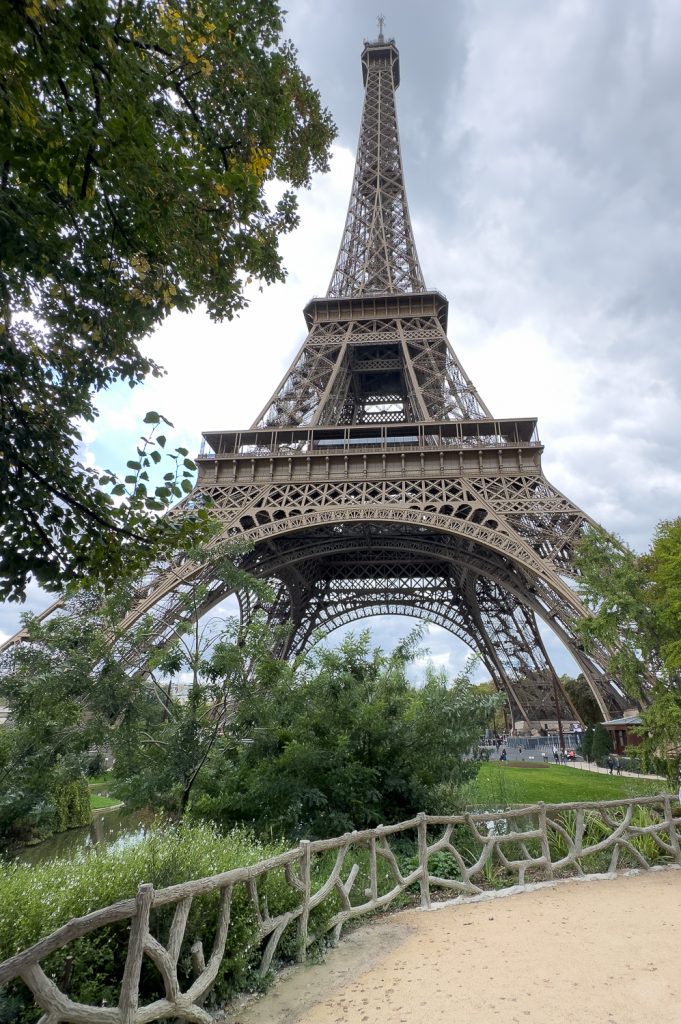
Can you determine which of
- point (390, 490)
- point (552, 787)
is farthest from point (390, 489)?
point (552, 787)

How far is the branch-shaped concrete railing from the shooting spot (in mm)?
3299

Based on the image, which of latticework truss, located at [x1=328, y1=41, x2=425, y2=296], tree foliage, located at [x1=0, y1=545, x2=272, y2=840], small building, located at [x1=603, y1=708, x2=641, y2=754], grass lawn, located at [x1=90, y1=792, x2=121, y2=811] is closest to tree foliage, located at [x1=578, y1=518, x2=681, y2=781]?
small building, located at [x1=603, y1=708, x2=641, y2=754]

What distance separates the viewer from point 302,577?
115ft

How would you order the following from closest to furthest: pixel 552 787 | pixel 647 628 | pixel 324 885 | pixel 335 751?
pixel 324 885, pixel 335 751, pixel 647 628, pixel 552 787

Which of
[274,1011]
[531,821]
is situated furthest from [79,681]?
[531,821]

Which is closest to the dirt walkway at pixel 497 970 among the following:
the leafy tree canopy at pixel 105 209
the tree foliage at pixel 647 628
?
the leafy tree canopy at pixel 105 209

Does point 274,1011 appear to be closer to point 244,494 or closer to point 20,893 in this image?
point 20,893

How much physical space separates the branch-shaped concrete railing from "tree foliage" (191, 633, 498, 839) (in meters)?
0.73

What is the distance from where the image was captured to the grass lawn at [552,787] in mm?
12492

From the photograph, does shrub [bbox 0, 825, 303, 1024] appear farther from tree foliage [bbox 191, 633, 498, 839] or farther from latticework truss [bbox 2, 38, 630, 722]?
latticework truss [bbox 2, 38, 630, 722]

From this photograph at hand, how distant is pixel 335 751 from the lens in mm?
8391

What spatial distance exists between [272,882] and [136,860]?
140 cm

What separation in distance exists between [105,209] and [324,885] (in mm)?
6407

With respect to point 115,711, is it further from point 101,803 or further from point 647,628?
point 101,803
